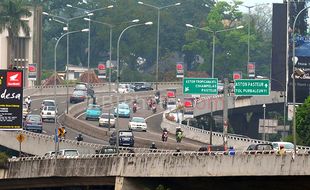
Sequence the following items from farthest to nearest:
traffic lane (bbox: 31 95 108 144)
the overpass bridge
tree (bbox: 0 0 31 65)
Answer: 1. tree (bbox: 0 0 31 65)
2. traffic lane (bbox: 31 95 108 144)
3. the overpass bridge

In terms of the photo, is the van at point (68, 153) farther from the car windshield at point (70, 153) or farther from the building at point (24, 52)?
the building at point (24, 52)

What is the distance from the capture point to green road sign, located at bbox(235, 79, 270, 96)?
390ft

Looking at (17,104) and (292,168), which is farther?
(17,104)

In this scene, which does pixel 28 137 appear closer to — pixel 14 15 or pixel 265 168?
pixel 265 168

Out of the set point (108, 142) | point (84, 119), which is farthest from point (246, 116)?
point (108, 142)

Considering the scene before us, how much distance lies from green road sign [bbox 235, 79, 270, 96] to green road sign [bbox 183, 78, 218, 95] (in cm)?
539

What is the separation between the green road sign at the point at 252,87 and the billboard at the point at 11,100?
70.9 feet

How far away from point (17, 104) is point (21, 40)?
93995 mm

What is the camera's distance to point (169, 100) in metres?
161

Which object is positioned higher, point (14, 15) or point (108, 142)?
point (14, 15)

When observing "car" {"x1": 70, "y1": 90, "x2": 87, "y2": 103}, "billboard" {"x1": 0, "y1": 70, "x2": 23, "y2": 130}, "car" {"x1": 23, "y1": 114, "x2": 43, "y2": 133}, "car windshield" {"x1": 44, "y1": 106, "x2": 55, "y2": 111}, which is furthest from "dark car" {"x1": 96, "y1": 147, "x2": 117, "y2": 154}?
"car" {"x1": 70, "y1": 90, "x2": 87, "y2": 103}

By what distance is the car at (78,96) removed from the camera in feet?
547

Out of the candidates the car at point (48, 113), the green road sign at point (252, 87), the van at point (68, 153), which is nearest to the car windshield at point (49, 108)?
the car at point (48, 113)

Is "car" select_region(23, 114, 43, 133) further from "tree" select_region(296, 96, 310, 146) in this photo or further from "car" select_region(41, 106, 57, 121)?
"tree" select_region(296, 96, 310, 146)
